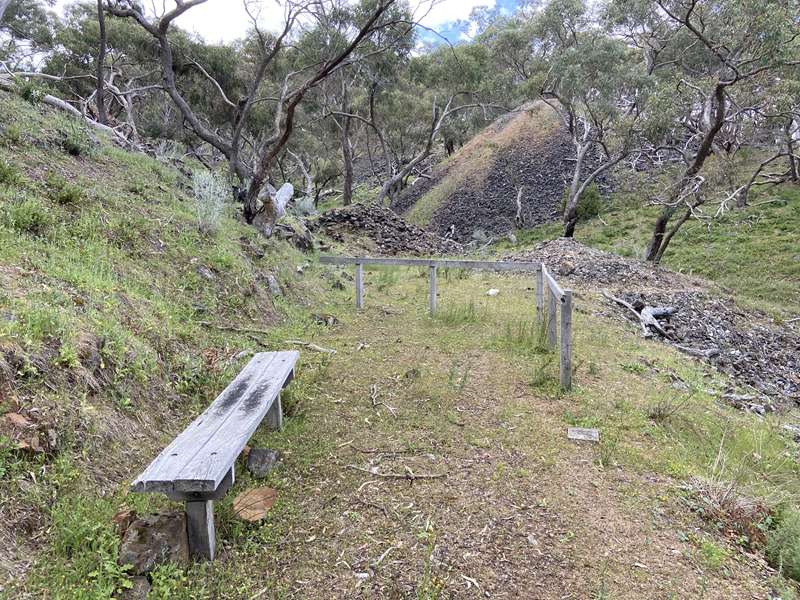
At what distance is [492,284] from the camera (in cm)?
1053

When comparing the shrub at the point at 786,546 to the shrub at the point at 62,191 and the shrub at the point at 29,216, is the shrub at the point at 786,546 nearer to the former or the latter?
the shrub at the point at 29,216

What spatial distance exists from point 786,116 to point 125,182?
50.2 ft

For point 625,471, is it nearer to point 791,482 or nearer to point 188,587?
point 791,482

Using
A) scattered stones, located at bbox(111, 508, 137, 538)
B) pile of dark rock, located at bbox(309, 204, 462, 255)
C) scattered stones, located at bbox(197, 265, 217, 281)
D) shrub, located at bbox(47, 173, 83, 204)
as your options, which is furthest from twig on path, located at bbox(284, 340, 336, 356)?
pile of dark rock, located at bbox(309, 204, 462, 255)

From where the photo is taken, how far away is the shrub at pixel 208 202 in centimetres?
657

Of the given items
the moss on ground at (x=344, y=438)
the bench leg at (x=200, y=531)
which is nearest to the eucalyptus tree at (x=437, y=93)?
the moss on ground at (x=344, y=438)

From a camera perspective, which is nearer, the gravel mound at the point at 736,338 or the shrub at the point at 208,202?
the shrub at the point at 208,202

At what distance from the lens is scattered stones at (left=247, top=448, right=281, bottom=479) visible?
304 cm

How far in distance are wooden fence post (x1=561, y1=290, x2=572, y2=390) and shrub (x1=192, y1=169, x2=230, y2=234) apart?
15.4 feet

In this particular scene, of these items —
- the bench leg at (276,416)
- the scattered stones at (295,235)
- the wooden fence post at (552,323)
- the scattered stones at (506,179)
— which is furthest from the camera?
the scattered stones at (506,179)

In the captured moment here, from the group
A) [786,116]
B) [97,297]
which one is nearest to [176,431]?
[97,297]

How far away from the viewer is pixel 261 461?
10.2ft

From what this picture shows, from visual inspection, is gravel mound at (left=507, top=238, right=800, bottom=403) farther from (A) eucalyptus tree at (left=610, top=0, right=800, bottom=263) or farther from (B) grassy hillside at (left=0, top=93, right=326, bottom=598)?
(B) grassy hillside at (left=0, top=93, right=326, bottom=598)

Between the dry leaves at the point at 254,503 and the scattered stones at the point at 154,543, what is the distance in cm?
38
